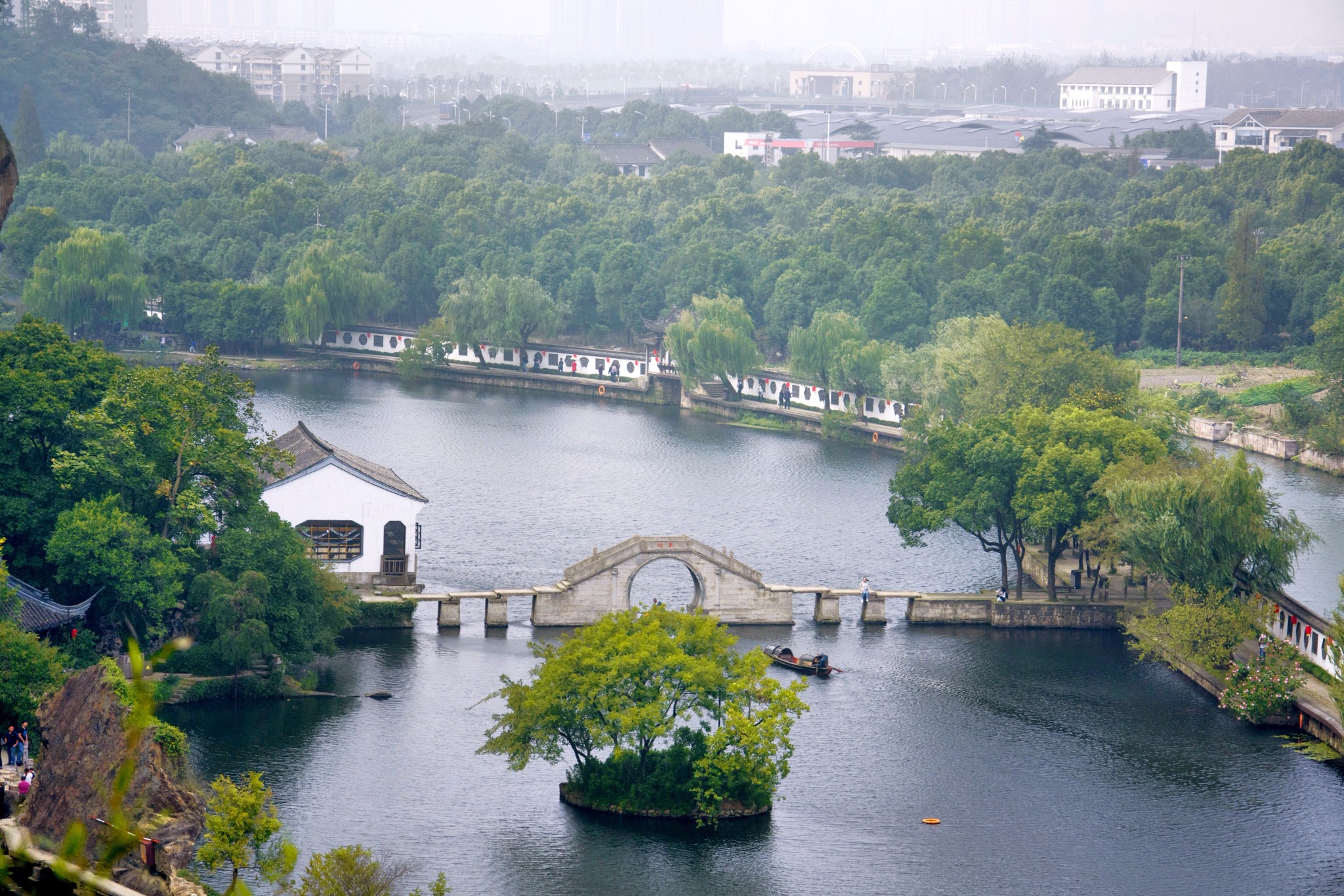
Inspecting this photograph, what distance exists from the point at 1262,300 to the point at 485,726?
225ft

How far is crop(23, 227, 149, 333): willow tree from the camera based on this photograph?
98375mm

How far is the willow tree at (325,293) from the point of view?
100438 mm

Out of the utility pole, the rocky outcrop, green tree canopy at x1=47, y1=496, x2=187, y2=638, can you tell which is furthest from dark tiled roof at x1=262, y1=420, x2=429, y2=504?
the utility pole

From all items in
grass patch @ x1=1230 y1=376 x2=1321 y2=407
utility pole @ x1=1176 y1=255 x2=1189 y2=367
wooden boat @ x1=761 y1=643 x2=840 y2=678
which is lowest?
wooden boat @ x1=761 y1=643 x2=840 y2=678

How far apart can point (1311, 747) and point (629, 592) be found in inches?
787

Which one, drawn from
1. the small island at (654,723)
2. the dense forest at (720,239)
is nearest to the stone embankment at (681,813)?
the small island at (654,723)

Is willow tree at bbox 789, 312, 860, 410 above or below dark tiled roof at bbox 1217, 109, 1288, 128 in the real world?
below

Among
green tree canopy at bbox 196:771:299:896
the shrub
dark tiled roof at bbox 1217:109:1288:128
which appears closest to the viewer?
green tree canopy at bbox 196:771:299:896

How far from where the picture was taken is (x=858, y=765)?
43.0 metres

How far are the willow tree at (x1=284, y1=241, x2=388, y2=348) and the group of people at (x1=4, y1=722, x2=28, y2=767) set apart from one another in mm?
65201

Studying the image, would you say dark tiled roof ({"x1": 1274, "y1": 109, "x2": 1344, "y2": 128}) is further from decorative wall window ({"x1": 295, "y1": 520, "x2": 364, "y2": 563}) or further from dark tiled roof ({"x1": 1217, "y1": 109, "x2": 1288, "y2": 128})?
decorative wall window ({"x1": 295, "y1": 520, "x2": 364, "y2": 563})

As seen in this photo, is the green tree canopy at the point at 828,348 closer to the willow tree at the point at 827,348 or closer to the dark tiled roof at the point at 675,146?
the willow tree at the point at 827,348

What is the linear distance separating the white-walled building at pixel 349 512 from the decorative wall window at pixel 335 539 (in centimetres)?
2

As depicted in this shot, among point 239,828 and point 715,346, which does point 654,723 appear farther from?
point 715,346
